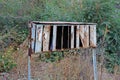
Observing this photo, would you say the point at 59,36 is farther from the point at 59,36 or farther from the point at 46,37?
the point at 46,37

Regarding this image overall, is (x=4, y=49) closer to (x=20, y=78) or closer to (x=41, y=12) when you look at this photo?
(x=20, y=78)

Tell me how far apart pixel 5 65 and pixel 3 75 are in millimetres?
323

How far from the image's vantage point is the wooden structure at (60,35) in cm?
324

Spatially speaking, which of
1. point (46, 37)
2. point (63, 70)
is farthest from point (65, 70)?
point (46, 37)

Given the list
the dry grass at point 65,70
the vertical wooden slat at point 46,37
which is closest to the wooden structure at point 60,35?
the vertical wooden slat at point 46,37

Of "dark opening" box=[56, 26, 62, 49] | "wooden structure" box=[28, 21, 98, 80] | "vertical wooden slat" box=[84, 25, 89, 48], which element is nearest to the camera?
"wooden structure" box=[28, 21, 98, 80]

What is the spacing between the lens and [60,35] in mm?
3477

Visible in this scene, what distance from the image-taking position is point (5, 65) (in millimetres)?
4984

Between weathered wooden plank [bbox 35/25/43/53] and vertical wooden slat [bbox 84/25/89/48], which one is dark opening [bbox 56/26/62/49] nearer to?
weathered wooden plank [bbox 35/25/43/53]

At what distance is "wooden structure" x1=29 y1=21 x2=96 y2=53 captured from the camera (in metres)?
3.24

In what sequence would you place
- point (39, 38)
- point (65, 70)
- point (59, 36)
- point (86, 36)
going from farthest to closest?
1. point (65, 70)
2. point (86, 36)
3. point (59, 36)
4. point (39, 38)

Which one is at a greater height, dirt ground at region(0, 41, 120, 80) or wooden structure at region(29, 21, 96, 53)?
wooden structure at region(29, 21, 96, 53)

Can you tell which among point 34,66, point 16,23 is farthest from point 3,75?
point 16,23

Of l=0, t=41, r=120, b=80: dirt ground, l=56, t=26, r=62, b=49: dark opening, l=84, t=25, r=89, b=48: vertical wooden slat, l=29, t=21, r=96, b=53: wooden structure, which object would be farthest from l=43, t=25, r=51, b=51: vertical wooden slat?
l=0, t=41, r=120, b=80: dirt ground
